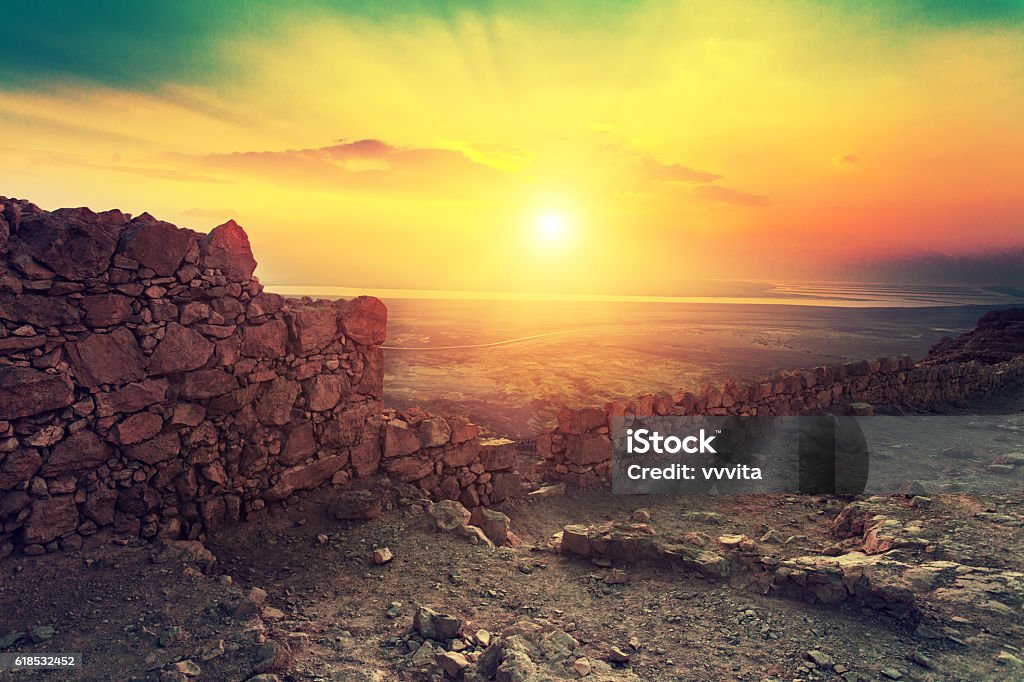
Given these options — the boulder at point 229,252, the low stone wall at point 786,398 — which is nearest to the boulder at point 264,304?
the boulder at point 229,252

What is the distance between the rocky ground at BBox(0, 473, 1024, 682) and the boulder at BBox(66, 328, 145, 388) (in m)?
1.82

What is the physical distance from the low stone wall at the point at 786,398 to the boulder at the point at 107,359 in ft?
22.8

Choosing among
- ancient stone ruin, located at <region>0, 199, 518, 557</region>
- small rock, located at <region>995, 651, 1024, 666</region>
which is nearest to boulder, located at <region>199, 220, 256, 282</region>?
ancient stone ruin, located at <region>0, 199, 518, 557</region>

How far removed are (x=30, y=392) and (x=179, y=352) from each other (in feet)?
4.62

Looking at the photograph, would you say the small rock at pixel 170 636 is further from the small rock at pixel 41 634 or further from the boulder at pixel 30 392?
the boulder at pixel 30 392

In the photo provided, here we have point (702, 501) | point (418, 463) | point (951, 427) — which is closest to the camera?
point (418, 463)

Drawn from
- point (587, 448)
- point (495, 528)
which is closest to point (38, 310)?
point (495, 528)

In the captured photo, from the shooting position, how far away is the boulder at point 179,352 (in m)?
6.59

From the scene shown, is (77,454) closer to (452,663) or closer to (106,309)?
(106,309)

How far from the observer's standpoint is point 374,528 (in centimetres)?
758

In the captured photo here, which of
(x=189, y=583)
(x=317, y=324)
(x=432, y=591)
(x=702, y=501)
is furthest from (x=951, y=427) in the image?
(x=189, y=583)

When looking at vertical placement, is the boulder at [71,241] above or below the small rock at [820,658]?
above

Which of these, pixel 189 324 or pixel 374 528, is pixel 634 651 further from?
pixel 189 324

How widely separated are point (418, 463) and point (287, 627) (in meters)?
3.52
